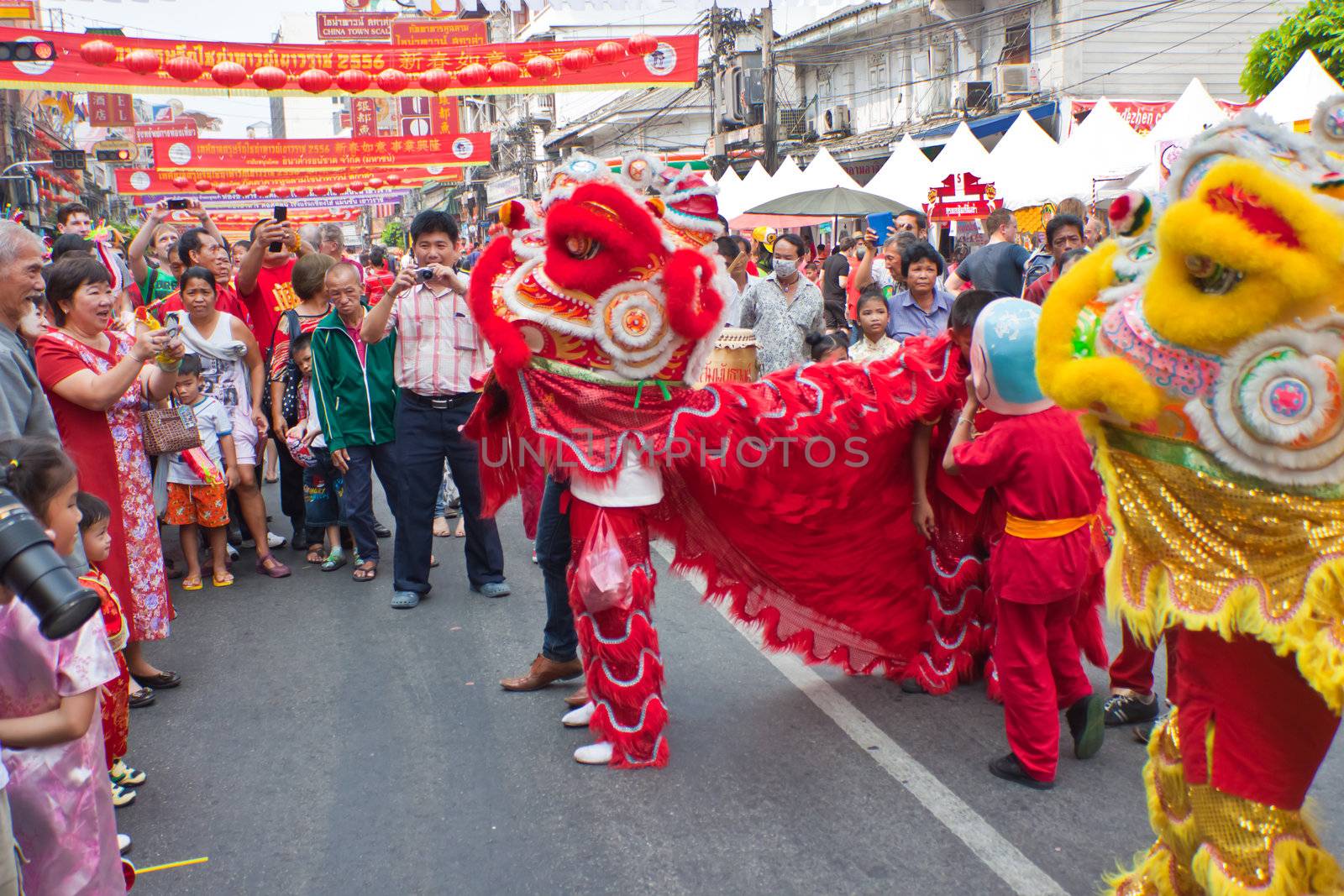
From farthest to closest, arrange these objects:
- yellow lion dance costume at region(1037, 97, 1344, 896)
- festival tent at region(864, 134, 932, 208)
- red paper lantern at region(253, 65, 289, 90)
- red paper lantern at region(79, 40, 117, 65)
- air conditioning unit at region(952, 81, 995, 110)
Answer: air conditioning unit at region(952, 81, 995, 110) → festival tent at region(864, 134, 932, 208) → red paper lantern at region(253, 65, 289, 90) → red paper lantern at region(79, 40, 117, 65) → yellow lion dance costume at region(1037, 97, 1344, 896)

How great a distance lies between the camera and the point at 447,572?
632 cm

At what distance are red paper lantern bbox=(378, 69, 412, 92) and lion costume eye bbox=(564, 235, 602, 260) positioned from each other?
361 inches

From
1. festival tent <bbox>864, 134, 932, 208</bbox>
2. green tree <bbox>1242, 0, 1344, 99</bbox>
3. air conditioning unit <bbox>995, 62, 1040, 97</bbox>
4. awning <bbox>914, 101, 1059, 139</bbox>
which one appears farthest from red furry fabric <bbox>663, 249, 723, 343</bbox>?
air conditioning unit <bbox>995, 62, 1040, 97</bbox>

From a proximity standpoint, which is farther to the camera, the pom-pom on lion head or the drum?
the drum

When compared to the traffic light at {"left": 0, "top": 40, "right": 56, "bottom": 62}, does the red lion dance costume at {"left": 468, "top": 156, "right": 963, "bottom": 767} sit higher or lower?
lower

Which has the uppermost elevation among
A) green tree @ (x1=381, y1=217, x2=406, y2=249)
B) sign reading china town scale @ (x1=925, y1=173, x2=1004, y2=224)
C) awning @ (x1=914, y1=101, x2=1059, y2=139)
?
awning @ (x1=914, y1=101, x2=1059, y2=139)

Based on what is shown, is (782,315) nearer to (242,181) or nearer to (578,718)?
(578,718)

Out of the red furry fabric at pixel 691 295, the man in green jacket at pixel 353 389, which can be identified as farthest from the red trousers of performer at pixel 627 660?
the man in green jacket at pixel 353 389

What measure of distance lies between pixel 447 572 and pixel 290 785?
8.67 ft

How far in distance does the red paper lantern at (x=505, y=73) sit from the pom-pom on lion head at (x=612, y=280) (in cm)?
822

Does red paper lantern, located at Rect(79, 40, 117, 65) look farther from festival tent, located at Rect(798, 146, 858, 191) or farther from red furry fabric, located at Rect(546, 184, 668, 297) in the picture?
red furry fabric, located at Rect(546, 184, 668, 297)

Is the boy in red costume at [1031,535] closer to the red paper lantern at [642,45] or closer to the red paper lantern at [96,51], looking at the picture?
the red paper lantern at [642,45]

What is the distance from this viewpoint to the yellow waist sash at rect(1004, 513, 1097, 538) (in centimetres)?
342

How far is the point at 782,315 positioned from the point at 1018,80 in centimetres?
1534
